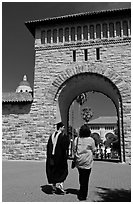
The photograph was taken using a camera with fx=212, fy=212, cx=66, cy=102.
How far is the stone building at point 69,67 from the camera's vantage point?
13.1 meters

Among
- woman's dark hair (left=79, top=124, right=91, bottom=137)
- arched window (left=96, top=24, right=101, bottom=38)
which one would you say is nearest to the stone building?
arched window (left=96, top=24, right=101, bottom=38)

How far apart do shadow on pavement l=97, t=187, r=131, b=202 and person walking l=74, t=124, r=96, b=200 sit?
512 mm

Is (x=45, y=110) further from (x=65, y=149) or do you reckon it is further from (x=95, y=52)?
(x=65, y=149)

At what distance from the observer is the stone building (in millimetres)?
13141

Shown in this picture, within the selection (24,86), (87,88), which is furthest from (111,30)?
(24,86)

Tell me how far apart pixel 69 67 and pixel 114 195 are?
987 centimetres

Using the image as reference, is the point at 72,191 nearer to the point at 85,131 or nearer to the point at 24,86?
the point at 85,131

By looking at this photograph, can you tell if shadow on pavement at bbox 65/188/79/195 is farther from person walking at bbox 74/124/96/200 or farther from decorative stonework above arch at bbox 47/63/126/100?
decorative stonework above arch at bbox 47/63/126/100

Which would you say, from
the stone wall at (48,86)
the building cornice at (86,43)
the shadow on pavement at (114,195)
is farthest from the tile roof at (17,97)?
the shadow on pavement at (114,195)

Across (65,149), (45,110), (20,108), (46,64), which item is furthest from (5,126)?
(65,149)

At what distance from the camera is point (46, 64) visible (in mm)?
14281

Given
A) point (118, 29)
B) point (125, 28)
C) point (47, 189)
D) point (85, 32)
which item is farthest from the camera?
point (85, 32)

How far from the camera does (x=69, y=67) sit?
13.9 meters

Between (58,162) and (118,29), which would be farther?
(118,29)
